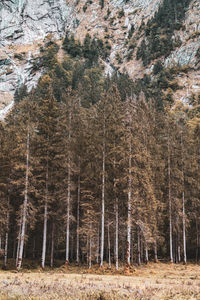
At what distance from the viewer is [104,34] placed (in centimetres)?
16588

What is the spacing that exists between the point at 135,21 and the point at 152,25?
35.0 metres

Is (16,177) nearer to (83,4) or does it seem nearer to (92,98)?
(92,98)

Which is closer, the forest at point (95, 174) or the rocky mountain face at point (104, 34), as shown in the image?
the forest at point (95, 174)

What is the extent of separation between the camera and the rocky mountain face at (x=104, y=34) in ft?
372

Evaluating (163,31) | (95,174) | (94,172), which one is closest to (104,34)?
(163,31)

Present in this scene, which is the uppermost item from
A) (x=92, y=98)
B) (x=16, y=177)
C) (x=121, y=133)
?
(x=92, y=98)

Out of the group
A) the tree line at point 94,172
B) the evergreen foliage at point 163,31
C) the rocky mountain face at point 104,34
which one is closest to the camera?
the tree line at point 94,172

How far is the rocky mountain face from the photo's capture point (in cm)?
11344

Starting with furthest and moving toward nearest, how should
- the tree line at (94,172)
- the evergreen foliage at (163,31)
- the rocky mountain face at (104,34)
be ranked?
the evergreen foliage at (163,31) → the rocky mountain face at (104,34) → the tree line at (94,172)

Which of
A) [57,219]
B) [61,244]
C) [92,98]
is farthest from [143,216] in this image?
[92,98]

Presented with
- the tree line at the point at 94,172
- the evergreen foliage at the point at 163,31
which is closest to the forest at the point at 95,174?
the tree line at the point at 94,172

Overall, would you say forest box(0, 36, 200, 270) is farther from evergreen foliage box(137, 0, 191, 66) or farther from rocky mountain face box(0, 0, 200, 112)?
evergreen foliage box(137, 0, 191, 66)

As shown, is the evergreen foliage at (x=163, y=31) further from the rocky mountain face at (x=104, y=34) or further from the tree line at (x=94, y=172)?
the tree line at (x=94, y=172)

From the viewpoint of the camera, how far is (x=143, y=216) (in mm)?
23172
